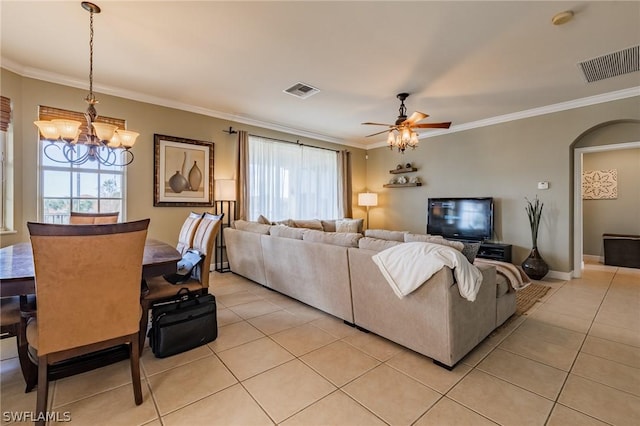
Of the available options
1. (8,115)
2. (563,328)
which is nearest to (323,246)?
(563,328)

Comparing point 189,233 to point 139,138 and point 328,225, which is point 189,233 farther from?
point 328,225

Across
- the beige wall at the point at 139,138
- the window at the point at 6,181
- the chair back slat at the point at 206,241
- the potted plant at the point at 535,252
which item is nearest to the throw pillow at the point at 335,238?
the chair back slat at the point at 206,241

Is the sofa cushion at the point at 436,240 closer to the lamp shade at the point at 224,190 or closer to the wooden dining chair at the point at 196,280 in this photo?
the wooden dining chair at the point at 196,280

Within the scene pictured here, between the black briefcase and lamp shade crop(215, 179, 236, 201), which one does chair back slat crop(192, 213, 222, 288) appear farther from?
lamp shade crop(215, 179, 236, 201)

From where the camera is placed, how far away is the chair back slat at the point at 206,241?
257 cm

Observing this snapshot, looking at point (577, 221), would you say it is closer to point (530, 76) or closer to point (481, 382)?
point (530, 76)

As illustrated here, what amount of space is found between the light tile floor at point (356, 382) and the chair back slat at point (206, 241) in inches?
22.5

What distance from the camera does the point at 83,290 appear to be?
1.47 metres

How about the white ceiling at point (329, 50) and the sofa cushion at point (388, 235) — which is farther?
the sofa cushion at point (388, 235)

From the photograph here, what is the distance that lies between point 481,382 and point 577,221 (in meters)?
4.24

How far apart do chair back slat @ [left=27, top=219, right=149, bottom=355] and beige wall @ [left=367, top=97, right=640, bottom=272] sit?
5.61 m

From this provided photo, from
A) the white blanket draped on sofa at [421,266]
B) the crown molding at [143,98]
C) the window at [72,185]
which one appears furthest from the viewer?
the window at [72,185]

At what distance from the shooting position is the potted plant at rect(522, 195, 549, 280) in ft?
14.6

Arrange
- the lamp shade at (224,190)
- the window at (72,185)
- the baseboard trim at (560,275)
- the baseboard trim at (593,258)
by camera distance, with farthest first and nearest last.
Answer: the baseboard trim at (593,258), the lamp shade at (224,190), the baseboard trim at (560,275), the window at (72,185)
